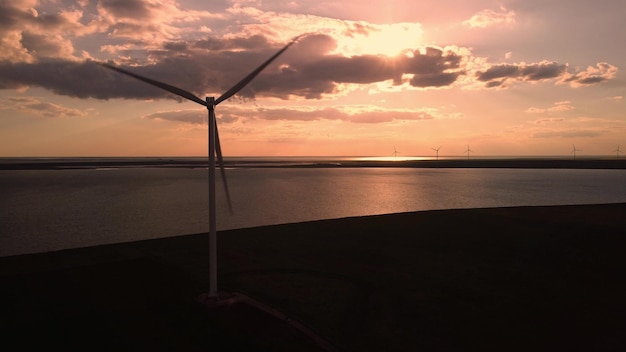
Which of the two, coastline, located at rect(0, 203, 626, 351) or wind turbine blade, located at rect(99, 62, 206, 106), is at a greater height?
wind turbine blade, located at rect(99, 62, 206, 106)

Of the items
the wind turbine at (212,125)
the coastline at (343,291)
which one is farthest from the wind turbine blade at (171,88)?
the coastline at (343,291)

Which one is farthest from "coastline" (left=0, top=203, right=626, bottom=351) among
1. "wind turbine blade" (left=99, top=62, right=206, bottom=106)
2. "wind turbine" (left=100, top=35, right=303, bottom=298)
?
"wind turbine blade" (left=99, top=62, right=206, bottom=106)

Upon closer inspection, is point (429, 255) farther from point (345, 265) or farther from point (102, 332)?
point (102, 332)

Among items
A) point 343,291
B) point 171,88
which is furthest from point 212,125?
point 343,291

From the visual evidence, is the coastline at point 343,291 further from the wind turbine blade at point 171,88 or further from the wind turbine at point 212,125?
the wind turbine blade at point 171,88

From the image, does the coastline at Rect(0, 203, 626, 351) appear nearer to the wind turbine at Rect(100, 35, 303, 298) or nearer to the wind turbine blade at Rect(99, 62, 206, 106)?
the wind turbine at Rect(100, 35, 303, 298)

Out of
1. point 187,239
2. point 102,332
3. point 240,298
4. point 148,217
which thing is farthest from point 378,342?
point 148,217

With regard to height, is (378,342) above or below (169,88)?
below

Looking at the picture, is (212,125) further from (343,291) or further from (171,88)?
(343,291)

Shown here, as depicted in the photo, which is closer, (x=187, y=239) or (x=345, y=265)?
(x=345, y=265)
